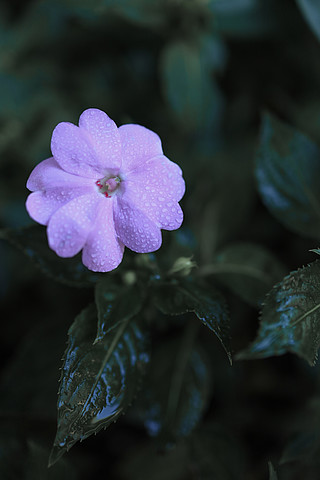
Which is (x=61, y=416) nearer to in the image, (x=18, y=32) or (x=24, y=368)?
(x=24, y=368)

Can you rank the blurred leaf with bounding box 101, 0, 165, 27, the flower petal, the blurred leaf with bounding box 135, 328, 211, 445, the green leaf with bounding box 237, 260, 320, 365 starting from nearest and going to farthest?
the green leaf with bounding box 237, 260, 320, 365 → the flower petal → the blurred leaf with bounding box 135, 328, 211, 445 → the blurred leaf with bounding box 101, 0, 165, 27

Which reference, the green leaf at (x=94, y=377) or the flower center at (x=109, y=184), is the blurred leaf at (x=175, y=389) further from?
the flower center at (x=109, y=184)

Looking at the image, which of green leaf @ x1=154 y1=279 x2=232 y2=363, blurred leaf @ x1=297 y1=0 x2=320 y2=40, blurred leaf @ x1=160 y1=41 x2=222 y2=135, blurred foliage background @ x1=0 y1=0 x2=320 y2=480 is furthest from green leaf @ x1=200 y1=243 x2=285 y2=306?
blurred leaf @ x1=297 y1=0 x2=320 y2=40

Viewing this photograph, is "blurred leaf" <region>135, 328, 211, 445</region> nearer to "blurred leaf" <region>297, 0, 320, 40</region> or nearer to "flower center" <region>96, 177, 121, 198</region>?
"flower center" <region>96, 177, 121, 198</region>

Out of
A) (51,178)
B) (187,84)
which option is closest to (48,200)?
(51,178)

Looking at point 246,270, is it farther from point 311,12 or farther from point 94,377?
point 311,12

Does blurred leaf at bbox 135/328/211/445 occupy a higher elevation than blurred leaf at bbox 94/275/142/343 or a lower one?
lower

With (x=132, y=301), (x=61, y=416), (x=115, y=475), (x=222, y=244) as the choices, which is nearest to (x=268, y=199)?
(x=222, y=244)

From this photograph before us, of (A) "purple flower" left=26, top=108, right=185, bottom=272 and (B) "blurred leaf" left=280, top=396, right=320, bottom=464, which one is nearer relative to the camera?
(A) "purple flower" left=26, top=108, right=185, bottom=272
